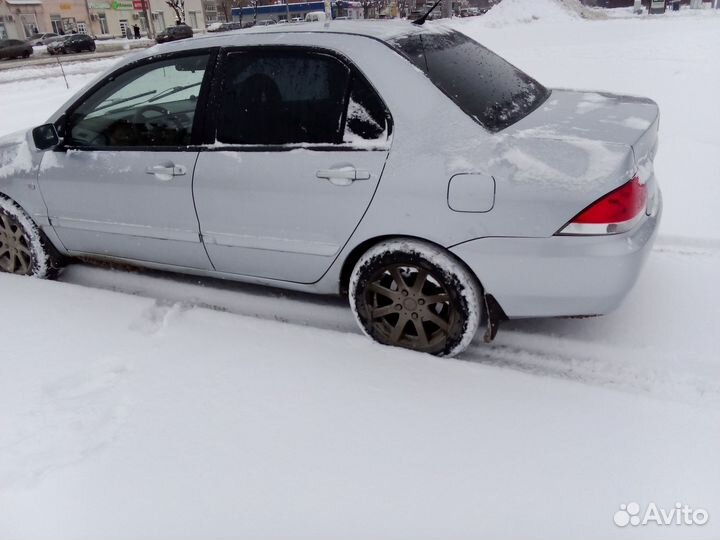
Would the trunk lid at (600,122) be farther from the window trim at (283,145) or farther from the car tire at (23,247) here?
the car tire at (23,247)

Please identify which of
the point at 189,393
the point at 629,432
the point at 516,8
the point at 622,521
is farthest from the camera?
the point at 516,8

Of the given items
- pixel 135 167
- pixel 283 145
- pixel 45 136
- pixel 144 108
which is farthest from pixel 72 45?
pixel 283 145

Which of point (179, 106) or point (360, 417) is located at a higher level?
point (179, 106)

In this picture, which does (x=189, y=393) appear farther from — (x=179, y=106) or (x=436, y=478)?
(x=179, y=106)

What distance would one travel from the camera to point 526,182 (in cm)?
243

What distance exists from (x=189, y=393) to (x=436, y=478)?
1.24 metres

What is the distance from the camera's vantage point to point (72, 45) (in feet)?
110

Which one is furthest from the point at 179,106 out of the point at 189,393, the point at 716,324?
the point at 716,324

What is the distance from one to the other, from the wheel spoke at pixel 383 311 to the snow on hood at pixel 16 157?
2.50m

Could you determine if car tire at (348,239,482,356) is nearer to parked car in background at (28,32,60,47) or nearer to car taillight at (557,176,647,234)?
car taillight at (557,176,647,234)

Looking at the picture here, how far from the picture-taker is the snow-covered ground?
201 cm

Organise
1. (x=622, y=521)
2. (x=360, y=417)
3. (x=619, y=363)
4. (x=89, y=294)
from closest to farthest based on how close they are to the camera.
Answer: (x=622, y=521)
(x=360, y=417)
(x=619, y=363)
(x=89, y=294)

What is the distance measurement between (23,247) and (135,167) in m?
1.32

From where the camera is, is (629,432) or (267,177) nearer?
(629,432)
